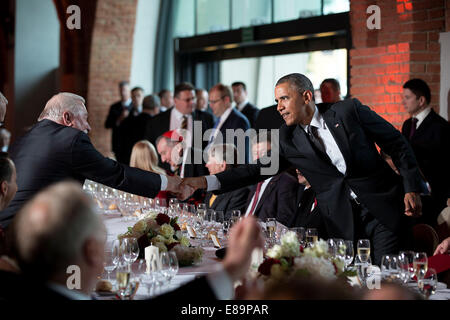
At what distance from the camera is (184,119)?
756 centimetres

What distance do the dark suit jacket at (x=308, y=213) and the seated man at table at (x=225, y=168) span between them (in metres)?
0.61

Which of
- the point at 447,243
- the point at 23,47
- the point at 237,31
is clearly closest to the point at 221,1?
the point at 237,31

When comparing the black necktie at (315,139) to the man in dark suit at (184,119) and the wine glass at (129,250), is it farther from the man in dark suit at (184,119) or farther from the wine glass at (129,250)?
the man in dark suit at (184,119)

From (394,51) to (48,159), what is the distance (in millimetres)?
3563

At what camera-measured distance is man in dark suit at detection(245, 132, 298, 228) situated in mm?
4754

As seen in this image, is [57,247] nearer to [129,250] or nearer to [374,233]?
[129,250]

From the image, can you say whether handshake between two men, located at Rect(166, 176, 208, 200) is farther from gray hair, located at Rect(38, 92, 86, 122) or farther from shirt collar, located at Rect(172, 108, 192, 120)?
shirt collar, located at Rect(172, 108, 192, 120)

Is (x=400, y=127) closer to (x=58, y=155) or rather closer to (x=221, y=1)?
(x=58, y=155)

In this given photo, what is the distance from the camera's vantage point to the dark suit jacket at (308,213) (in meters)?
4.29

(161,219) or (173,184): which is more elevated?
(173,184)

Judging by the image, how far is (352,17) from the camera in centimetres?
616

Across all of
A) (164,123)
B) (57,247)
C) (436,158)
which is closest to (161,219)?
(57,247)

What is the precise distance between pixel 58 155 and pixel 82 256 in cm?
224

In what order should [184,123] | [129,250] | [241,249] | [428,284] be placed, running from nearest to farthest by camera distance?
[241,249], [428,284], [129,250], [184,123]
